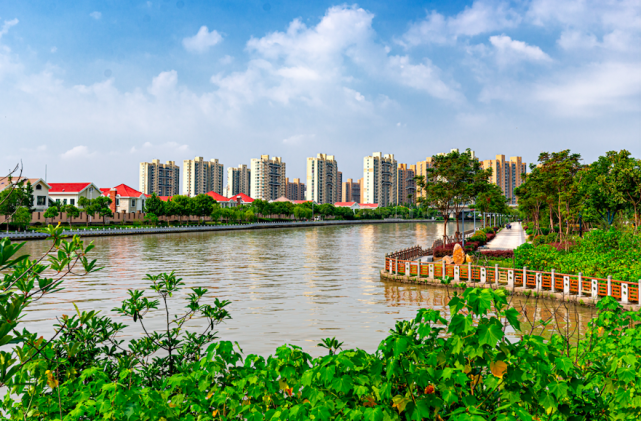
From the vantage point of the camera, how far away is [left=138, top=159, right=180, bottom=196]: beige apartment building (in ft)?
632

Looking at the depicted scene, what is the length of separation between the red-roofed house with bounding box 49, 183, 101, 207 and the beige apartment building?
107212 millimetres

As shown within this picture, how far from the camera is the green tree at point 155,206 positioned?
83.4 meters

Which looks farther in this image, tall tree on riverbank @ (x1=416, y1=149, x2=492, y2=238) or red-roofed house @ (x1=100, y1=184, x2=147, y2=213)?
red-roofed house @ (x1=100, y1=184, x2=147, y2=213)

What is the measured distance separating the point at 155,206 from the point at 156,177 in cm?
11876

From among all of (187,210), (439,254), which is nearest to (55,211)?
(187,210)

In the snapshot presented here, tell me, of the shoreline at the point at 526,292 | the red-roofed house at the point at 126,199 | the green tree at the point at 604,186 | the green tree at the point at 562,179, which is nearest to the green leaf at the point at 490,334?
the shoreline at the point at 526,292

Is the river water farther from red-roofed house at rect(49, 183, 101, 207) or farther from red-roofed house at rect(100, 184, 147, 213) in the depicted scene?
red-roofed house at rect(100, 184, 147, 213)

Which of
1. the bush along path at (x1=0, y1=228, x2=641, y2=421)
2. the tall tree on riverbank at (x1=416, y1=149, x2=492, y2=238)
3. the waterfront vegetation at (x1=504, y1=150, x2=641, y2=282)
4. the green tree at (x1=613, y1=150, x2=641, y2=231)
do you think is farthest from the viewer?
the tall tree on riverbank at (x1=416, y1=149, x2=492, y2=238)

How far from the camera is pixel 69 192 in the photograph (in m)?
83.2

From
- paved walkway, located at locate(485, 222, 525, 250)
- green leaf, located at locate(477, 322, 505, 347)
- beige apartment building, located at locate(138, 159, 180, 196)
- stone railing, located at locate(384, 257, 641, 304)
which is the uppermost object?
beige apartment building, located at locate(138, 159, 180, 196)

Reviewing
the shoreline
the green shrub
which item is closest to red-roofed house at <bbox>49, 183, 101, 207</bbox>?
the shoreline

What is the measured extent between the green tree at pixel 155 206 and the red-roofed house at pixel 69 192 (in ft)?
43.1

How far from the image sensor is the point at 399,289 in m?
20.2

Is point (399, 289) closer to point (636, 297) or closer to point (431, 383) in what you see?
point (636, 297)
